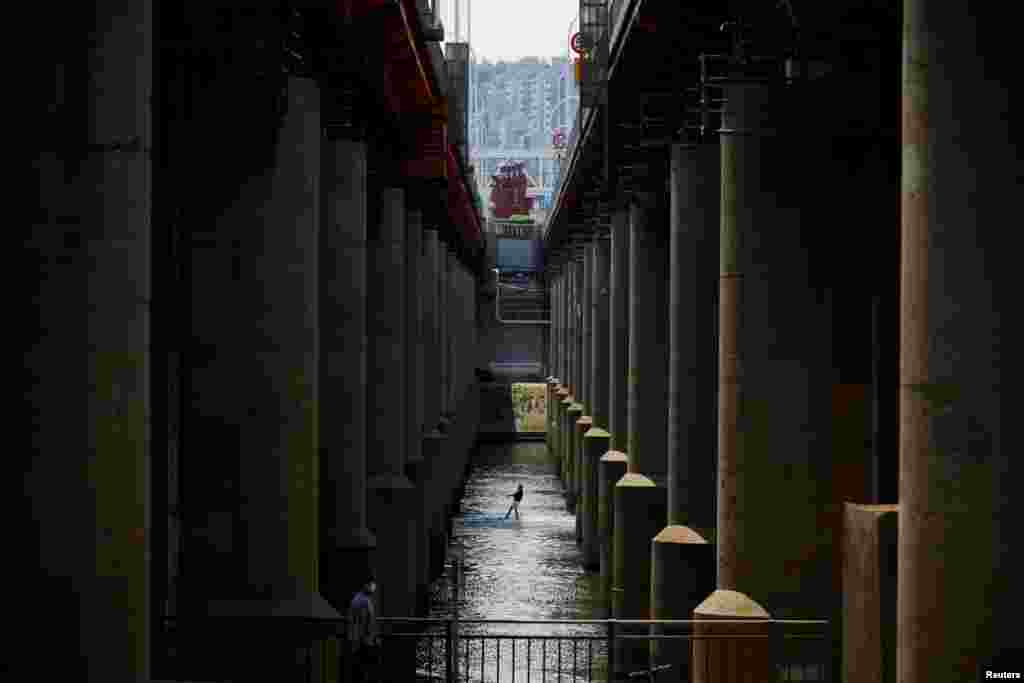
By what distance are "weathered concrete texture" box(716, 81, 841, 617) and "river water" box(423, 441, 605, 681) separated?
2.36m

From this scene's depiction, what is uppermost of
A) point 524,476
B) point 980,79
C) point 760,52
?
point 760,52

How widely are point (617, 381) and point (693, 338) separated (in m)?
13.2

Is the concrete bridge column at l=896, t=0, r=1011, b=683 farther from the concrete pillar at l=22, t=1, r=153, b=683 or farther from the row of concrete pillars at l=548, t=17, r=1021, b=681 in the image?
the concrete pillar at l=22, t=1, r=153, b=683

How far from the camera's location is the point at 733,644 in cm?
1725

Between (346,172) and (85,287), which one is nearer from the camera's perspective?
(85,287)

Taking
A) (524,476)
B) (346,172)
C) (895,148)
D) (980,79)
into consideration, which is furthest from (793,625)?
(524,476)

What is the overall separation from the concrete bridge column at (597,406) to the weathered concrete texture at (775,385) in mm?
23396

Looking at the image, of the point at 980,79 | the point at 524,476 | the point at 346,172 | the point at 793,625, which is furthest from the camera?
the point at 524,476

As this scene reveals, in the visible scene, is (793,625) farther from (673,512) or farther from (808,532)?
(673,512)

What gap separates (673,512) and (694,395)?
167 centimetres

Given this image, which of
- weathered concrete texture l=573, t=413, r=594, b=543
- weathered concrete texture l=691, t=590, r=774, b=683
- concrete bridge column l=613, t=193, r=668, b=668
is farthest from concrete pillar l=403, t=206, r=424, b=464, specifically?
weathered concrete texture l=691, t=590, r=774, b=683

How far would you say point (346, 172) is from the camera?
2600cm

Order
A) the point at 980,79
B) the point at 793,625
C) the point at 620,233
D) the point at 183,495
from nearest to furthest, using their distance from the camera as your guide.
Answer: the point at 980,79
the point at 793,625
the point at 183,495
the point at 620,233

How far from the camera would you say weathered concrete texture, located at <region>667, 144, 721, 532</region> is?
23.9m
